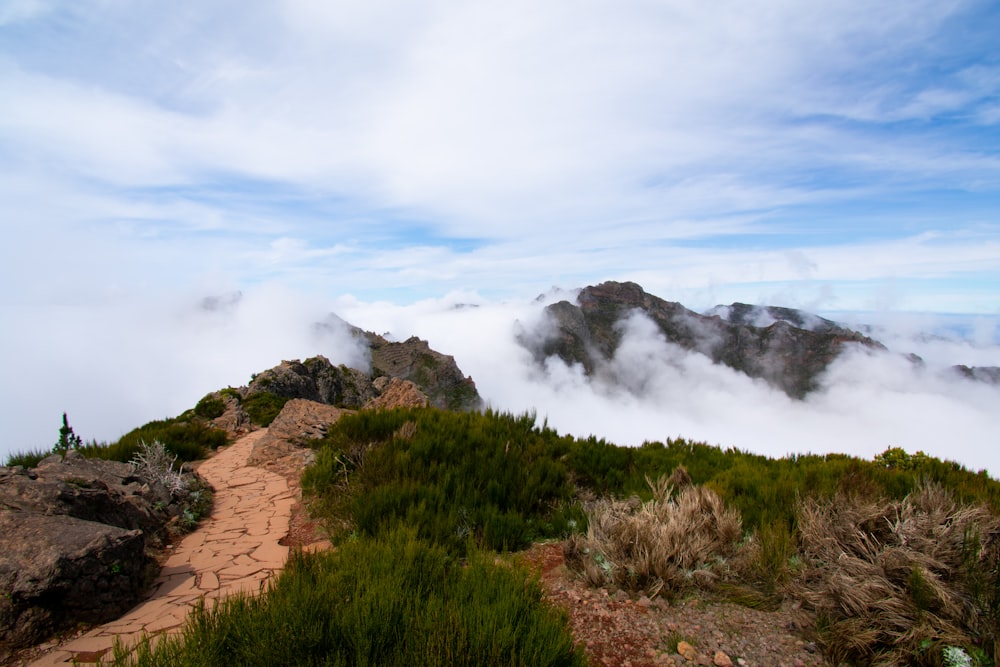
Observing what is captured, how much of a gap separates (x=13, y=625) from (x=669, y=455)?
8250mm

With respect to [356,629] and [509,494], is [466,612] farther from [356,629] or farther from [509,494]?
[509,494]

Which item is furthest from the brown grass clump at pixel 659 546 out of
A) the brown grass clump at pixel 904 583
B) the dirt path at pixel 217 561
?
the dirt path at pixel 217 561

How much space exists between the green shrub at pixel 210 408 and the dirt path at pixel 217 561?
344 inches

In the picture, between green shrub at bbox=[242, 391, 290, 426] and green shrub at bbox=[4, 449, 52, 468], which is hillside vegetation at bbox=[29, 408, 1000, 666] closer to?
green shrub at bbox=[4, 449, 52, 468]

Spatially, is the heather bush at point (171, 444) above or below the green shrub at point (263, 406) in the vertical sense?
above

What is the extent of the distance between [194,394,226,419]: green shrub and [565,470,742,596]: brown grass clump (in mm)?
16122

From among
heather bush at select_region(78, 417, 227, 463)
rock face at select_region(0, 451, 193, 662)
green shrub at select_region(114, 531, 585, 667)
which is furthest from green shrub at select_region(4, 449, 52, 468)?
green shrub at select_region(114, 531, 585, 667)

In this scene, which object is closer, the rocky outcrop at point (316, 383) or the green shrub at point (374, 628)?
the green shrub at point (374, 628)

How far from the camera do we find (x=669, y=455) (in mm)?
8352

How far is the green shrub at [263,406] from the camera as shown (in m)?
16.7

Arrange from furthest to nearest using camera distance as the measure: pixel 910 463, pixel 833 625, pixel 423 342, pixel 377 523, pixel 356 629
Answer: pixel 423 342
pixel 910 463
pixel 377 523
pixel 833 625
pixel 356 629

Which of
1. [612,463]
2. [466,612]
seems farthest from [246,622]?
[612,463]

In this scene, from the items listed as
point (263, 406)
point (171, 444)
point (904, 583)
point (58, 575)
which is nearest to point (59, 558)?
point (58, 575)

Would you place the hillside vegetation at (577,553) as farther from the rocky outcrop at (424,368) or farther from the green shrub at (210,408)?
the rocky outcrop at (424,368)
